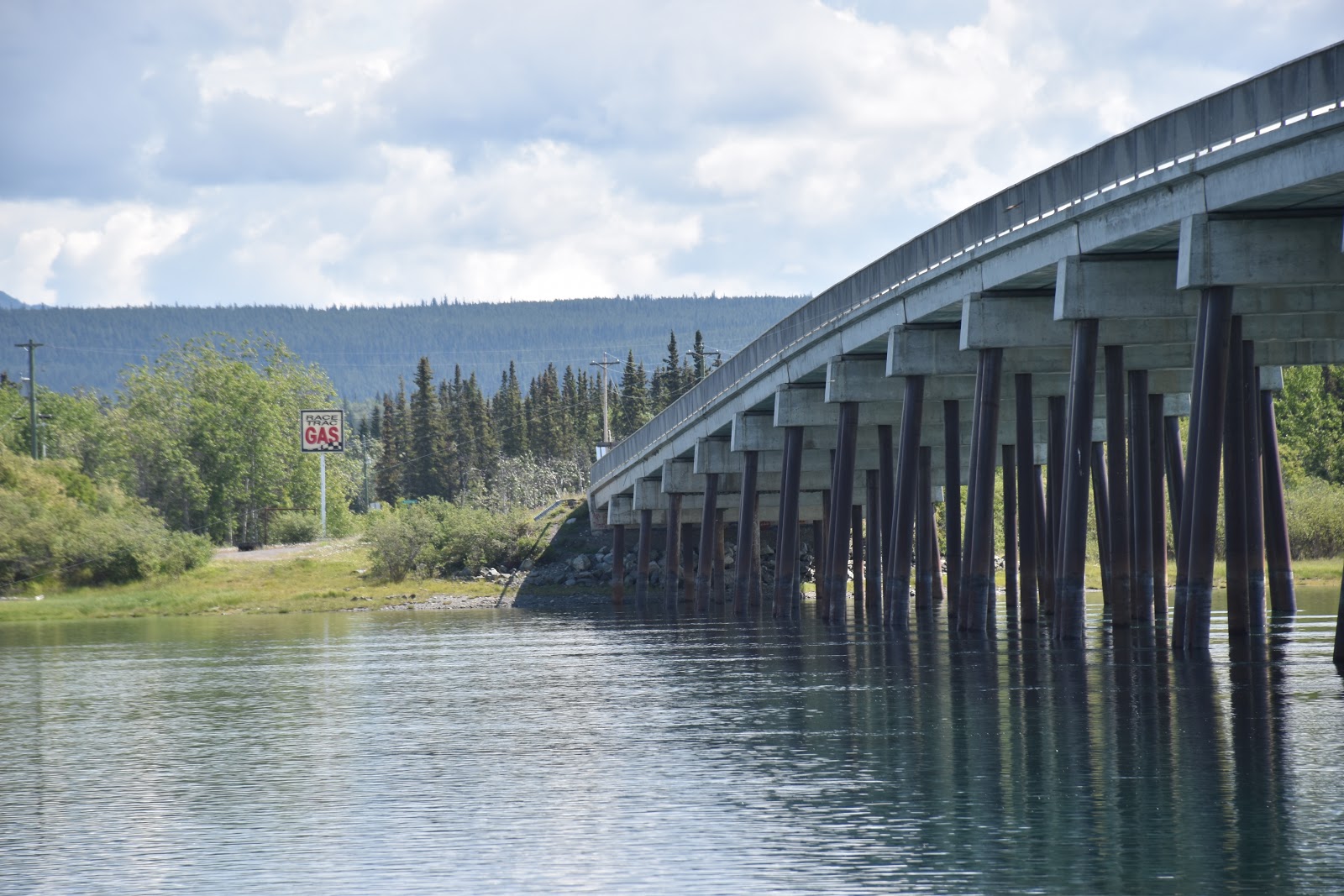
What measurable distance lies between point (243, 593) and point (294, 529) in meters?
37.9

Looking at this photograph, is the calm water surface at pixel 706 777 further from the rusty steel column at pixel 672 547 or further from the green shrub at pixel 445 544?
the green shrub at pixel 445 544

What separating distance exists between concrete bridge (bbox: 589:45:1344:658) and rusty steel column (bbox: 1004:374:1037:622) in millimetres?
79

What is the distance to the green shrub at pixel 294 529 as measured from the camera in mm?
127062

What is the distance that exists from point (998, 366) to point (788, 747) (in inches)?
768

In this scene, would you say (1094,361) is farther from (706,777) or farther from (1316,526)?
(1316,526)

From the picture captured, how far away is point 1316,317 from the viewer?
40750 millimetres

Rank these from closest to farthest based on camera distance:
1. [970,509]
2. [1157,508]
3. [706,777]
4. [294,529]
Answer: [706,777] → [970,509] → [1157,508] → [294,529]

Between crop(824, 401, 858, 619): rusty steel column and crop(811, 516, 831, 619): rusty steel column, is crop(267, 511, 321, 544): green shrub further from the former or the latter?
crop(824, 401, 858, 619): rusty steel column

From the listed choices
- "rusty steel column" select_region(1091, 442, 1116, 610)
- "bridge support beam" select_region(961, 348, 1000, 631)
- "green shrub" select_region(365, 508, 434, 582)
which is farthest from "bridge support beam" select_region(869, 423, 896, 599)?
"green shrub" select_region(365, 508, 434, 582)

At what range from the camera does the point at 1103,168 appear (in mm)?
33594

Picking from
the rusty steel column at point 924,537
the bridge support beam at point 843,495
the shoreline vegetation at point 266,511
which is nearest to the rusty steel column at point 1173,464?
the rusty steel column at point 924,537

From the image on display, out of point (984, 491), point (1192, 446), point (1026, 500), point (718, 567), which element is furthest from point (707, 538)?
point (1192, 446)

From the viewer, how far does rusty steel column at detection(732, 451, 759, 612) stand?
63.2 metres

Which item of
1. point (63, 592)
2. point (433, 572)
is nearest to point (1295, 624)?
point (433, 572)
